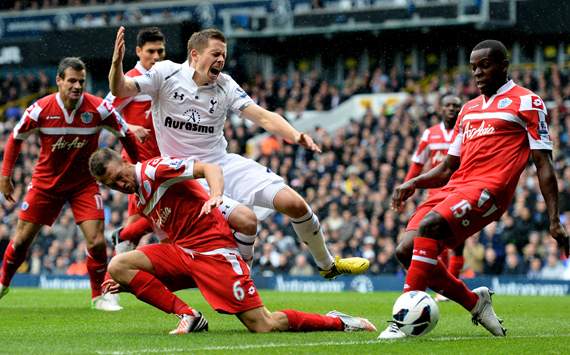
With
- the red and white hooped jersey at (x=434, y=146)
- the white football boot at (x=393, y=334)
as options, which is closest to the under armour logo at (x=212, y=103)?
the white football boot at (x=393, y=334)

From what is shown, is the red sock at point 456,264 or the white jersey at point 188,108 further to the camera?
the red sock at point 456,264

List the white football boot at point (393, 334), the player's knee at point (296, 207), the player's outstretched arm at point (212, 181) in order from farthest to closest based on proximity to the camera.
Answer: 1. the player's knee at point (296, 207)
2. the white football boot at point (393, 334)
3. the player's outstretched arm at point (212, 181)

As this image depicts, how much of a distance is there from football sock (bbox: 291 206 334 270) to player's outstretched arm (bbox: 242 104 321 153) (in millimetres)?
1036

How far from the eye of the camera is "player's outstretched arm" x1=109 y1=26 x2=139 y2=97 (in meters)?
9.59

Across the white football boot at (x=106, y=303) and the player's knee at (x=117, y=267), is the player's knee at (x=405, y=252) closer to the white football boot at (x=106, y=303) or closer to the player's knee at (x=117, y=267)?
the player's knee at (x=117, y=267)

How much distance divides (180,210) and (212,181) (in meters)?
0.76

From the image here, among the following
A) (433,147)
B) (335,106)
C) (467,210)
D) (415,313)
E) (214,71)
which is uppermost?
(214,71)

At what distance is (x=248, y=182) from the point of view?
34.8ft

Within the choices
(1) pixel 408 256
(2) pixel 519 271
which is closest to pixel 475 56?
(1) pixel 408 256

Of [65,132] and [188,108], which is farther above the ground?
[188,108]

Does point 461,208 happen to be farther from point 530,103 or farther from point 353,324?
point 353,324

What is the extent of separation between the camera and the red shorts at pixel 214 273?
30.7 feet

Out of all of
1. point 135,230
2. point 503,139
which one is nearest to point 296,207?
point 503,139

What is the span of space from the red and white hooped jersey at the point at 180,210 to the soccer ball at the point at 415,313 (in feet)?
5.34
